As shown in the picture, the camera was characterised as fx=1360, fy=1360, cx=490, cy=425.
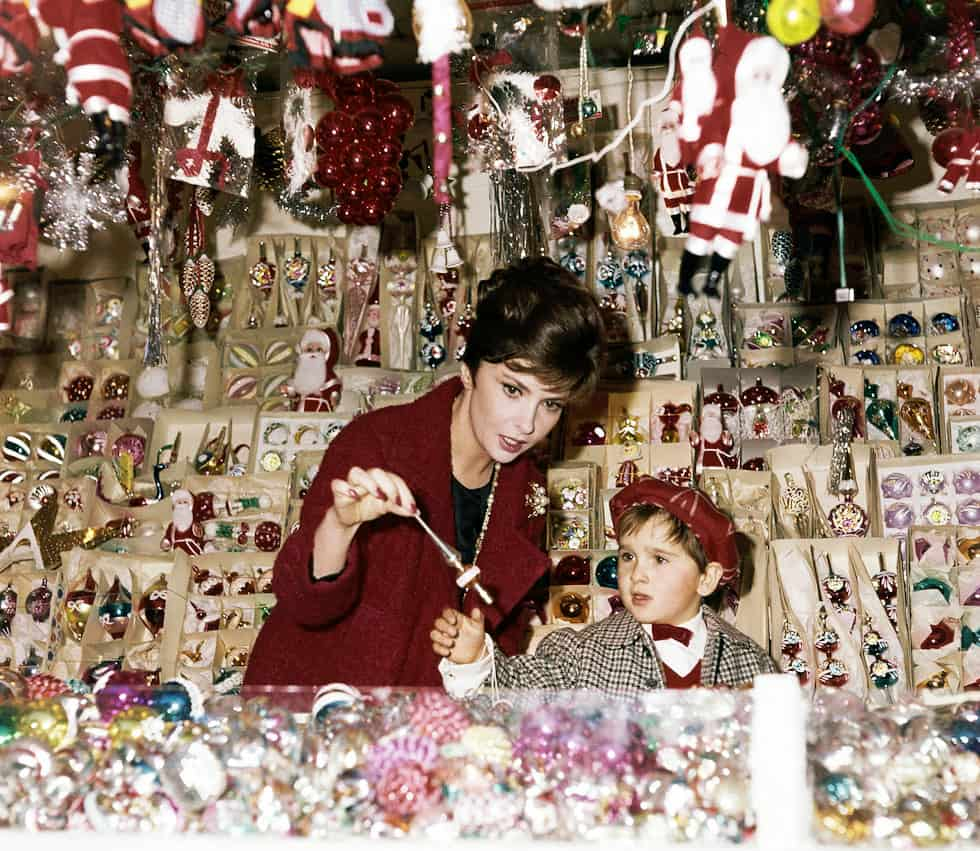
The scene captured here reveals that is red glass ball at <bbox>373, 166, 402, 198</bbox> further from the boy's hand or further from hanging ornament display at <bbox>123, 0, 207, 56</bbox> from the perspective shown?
the boy's hand

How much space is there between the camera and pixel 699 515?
2.30m

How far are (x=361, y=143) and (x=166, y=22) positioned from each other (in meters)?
0.99

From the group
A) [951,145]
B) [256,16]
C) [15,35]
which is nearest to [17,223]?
[15,35]

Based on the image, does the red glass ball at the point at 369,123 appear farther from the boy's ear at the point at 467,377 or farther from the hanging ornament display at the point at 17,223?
the hanging ornament display at the point at 17,223

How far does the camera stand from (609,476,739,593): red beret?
230 cm

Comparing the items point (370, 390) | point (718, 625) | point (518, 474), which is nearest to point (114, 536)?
point (370, 390)

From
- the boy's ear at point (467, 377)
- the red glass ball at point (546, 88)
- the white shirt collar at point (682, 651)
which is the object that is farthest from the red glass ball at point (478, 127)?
the white shirt collar at point (682, 651)

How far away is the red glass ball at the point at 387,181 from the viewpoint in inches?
105

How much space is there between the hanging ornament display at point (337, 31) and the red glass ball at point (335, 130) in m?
0.93

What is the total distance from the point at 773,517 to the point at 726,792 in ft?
5.40

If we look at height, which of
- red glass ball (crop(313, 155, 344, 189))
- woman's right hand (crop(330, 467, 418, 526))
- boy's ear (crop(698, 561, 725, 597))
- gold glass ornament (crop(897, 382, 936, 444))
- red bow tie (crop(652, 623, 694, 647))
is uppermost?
red glass ball (crop(313, 155, 344, 189))

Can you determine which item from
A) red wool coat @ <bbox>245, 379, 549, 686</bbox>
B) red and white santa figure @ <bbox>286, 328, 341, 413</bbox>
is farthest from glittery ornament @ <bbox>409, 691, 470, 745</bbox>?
red and white santa figure @ <bbox>286, 328, 341, 413</bbox>

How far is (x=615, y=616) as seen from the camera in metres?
2.36

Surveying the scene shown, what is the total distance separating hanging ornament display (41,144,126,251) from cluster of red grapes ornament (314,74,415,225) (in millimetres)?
409
